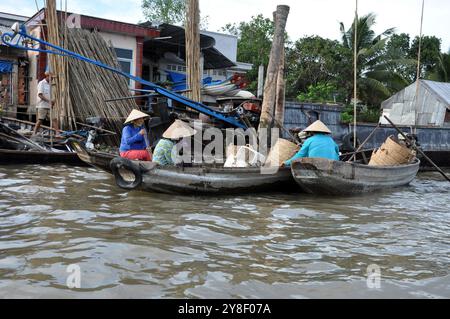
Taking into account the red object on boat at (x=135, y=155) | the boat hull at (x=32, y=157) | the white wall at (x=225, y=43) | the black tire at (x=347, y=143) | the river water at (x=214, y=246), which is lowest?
the river water at (x=214, y=246)

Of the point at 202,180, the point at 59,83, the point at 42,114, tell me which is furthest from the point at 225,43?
the point at 202,180

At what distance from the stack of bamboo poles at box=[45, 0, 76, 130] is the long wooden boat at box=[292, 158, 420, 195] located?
560 centimetres

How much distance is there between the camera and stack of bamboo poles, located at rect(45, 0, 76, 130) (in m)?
9.69

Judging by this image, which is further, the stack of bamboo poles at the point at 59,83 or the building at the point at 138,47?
the building at the point at 138,47

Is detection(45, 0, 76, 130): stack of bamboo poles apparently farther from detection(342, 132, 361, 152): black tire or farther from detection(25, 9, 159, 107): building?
detection(342, 132, 361, 152): black tire

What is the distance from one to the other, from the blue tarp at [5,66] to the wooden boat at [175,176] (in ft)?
21.4

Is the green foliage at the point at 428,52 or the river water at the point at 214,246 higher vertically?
the green foliage at the point at 428,52

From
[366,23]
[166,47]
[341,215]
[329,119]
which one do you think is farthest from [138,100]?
[366,23]

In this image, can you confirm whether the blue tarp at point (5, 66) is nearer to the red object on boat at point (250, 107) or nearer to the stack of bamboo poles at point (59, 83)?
the stack of bamboo poles at point (59, 83)

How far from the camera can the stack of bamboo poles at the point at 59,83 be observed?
969 cm

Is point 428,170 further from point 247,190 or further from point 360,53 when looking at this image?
point 360,53

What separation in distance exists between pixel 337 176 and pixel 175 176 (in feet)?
8.18

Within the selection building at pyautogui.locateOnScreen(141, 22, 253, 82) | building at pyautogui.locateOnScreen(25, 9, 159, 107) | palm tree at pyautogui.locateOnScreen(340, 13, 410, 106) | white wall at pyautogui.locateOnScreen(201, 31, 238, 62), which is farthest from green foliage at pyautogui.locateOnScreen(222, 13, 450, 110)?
building at pyautogui.locateOnScreen(25, 9, 159, 107)

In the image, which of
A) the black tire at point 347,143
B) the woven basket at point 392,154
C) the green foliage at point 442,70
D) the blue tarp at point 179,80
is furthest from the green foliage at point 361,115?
the woven basket at point 392,154
